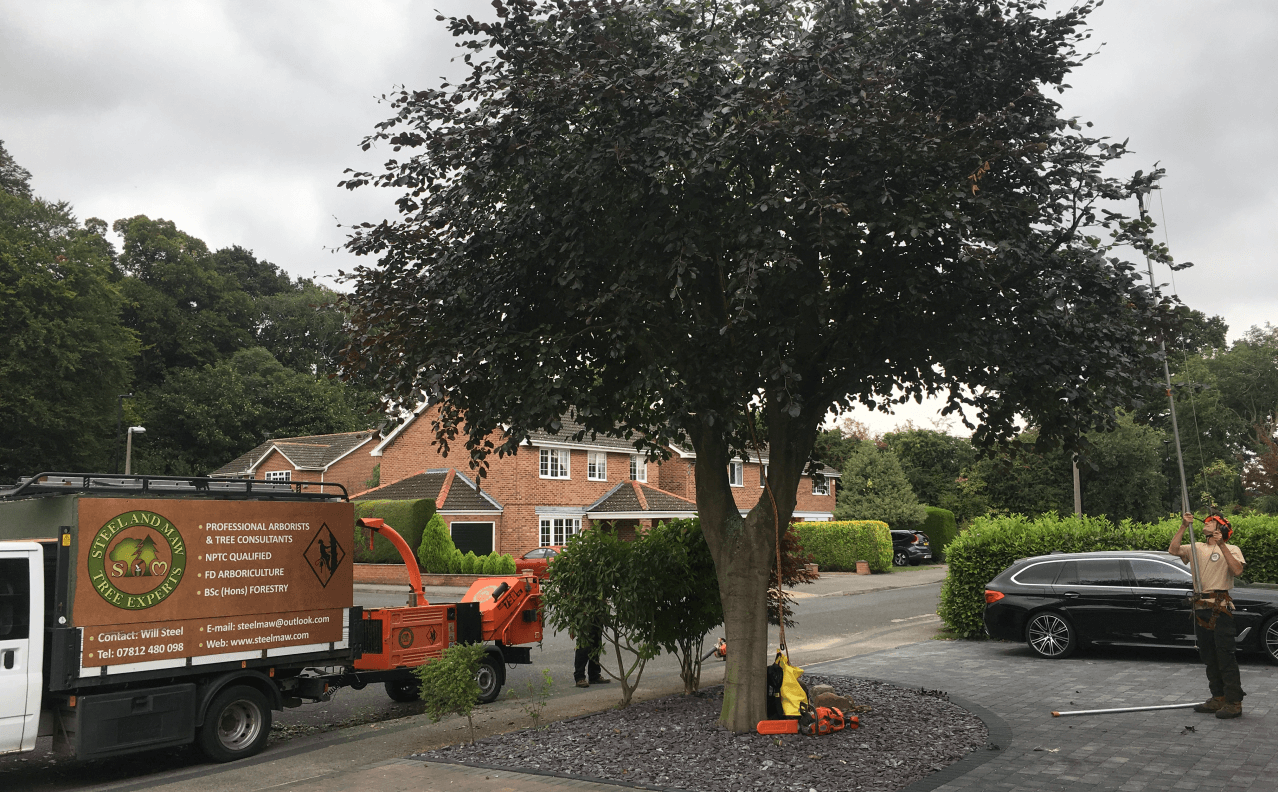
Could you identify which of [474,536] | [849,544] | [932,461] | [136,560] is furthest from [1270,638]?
[932,461]

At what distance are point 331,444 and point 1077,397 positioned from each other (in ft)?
169

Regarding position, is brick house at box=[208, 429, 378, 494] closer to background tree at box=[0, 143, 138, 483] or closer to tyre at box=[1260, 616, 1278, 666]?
background tree at box=[0, 143, 138, 483]

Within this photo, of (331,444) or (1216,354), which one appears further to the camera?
(1216,354)

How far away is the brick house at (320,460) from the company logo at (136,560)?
138ft

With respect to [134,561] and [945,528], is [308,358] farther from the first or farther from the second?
[134,561]

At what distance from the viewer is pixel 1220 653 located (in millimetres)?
9562

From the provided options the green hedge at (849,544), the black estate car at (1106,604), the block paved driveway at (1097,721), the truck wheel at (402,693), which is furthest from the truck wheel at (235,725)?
the green hedge at (849,544)

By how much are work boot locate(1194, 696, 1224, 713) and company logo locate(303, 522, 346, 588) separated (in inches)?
357

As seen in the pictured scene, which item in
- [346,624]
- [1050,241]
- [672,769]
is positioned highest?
[1050,241]

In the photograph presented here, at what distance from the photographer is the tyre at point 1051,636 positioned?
14211mm

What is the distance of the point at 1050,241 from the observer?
27.8 ft

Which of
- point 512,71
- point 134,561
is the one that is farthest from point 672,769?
point 512,71

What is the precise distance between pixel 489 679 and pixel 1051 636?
8413mm

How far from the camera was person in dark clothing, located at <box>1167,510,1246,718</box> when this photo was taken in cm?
942
